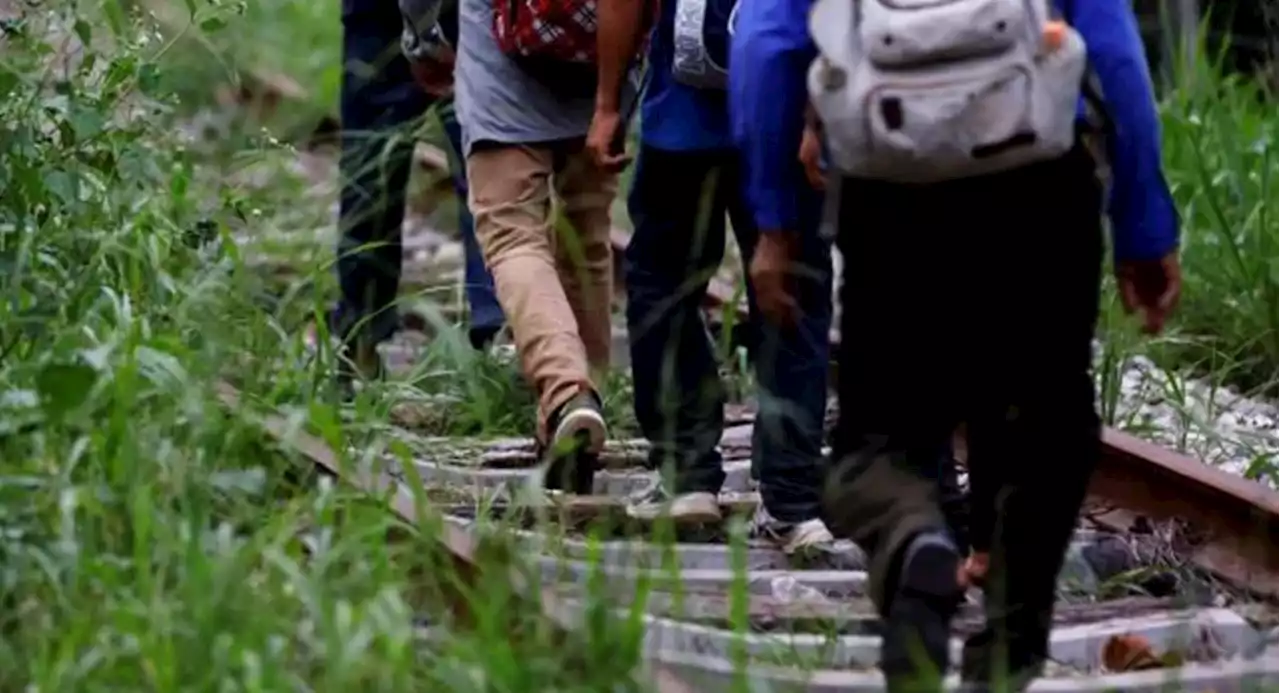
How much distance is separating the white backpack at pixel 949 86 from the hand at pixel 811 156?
306mm

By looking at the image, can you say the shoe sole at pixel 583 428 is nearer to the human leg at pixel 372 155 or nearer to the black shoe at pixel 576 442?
the black shoe at pixel 576 442

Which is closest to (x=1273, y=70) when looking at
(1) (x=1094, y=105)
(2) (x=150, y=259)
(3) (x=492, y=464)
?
(3) (x=492, y=464)

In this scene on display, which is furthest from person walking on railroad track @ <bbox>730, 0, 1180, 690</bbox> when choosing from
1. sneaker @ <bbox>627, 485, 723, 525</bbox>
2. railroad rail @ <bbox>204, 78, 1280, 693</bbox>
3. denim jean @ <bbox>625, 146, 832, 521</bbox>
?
sneaker @ <bbox>627, 485, 723, 525</bbox>

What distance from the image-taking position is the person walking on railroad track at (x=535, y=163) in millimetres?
5988

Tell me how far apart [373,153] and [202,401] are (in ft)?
7.66

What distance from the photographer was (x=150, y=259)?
609cm

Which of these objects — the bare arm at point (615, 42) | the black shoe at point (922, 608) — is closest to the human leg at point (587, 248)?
the bare arm at point (615, 42)

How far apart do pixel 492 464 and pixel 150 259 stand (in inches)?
35.3

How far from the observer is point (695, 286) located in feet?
19.5

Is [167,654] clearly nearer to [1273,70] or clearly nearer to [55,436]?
[55,436]

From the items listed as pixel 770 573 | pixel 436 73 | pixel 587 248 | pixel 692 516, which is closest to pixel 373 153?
pixel 436 73

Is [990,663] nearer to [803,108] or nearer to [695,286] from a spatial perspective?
[803,108]

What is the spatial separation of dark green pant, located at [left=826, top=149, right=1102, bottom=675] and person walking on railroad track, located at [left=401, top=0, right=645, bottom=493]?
5.09 ft

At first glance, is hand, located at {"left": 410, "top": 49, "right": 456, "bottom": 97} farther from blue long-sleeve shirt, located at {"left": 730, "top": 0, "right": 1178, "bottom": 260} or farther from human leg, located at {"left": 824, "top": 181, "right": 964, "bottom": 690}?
human leg, located at {"left": 824, "top": 181, "right": 964, "bottom": 690}
